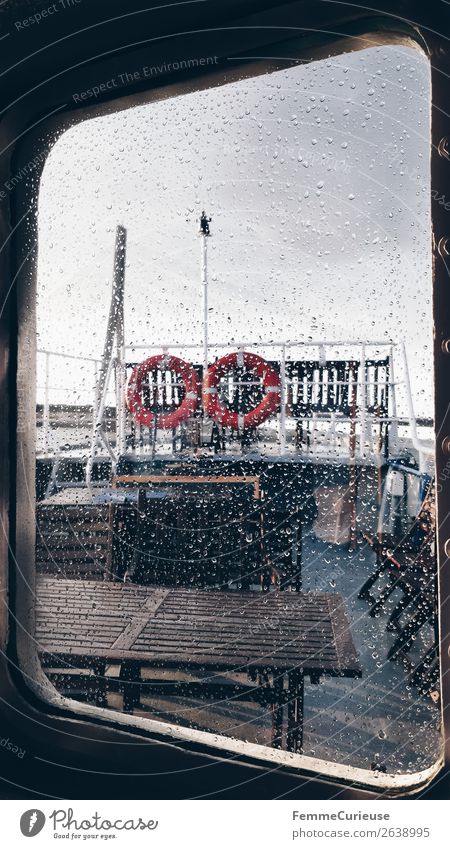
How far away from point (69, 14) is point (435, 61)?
26 centimetres

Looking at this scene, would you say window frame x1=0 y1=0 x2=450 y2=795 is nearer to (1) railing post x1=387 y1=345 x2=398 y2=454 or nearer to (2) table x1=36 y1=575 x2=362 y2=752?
(2) table x1=36 y1=575 x2=362 y2=752

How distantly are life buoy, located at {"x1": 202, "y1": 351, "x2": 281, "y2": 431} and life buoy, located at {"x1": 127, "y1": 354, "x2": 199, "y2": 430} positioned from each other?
2.7 inches

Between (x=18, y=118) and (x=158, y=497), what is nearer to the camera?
(x=18, y=118)

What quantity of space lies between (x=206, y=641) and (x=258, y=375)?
1580 mm

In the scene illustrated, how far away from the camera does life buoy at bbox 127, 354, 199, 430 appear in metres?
2.20

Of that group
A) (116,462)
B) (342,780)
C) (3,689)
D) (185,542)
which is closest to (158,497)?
(185,542)

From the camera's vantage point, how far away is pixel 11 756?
44cm

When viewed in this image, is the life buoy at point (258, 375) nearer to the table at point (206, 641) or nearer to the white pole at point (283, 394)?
the white pole at point (283, 394)

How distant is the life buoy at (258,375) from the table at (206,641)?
1245 millimetres

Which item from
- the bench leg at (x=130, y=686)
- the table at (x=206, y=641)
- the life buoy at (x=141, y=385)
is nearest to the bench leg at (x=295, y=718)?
the table at (x=206, y=641)

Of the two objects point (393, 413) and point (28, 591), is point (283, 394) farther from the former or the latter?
point (28, 591)

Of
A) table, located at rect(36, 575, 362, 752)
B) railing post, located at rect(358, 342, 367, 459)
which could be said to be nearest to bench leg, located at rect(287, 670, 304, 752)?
table, located at rect(36, 575, 362, 752)

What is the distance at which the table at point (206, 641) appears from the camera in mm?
727

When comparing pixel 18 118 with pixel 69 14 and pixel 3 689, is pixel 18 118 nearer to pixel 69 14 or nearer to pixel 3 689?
pixel 69 14
